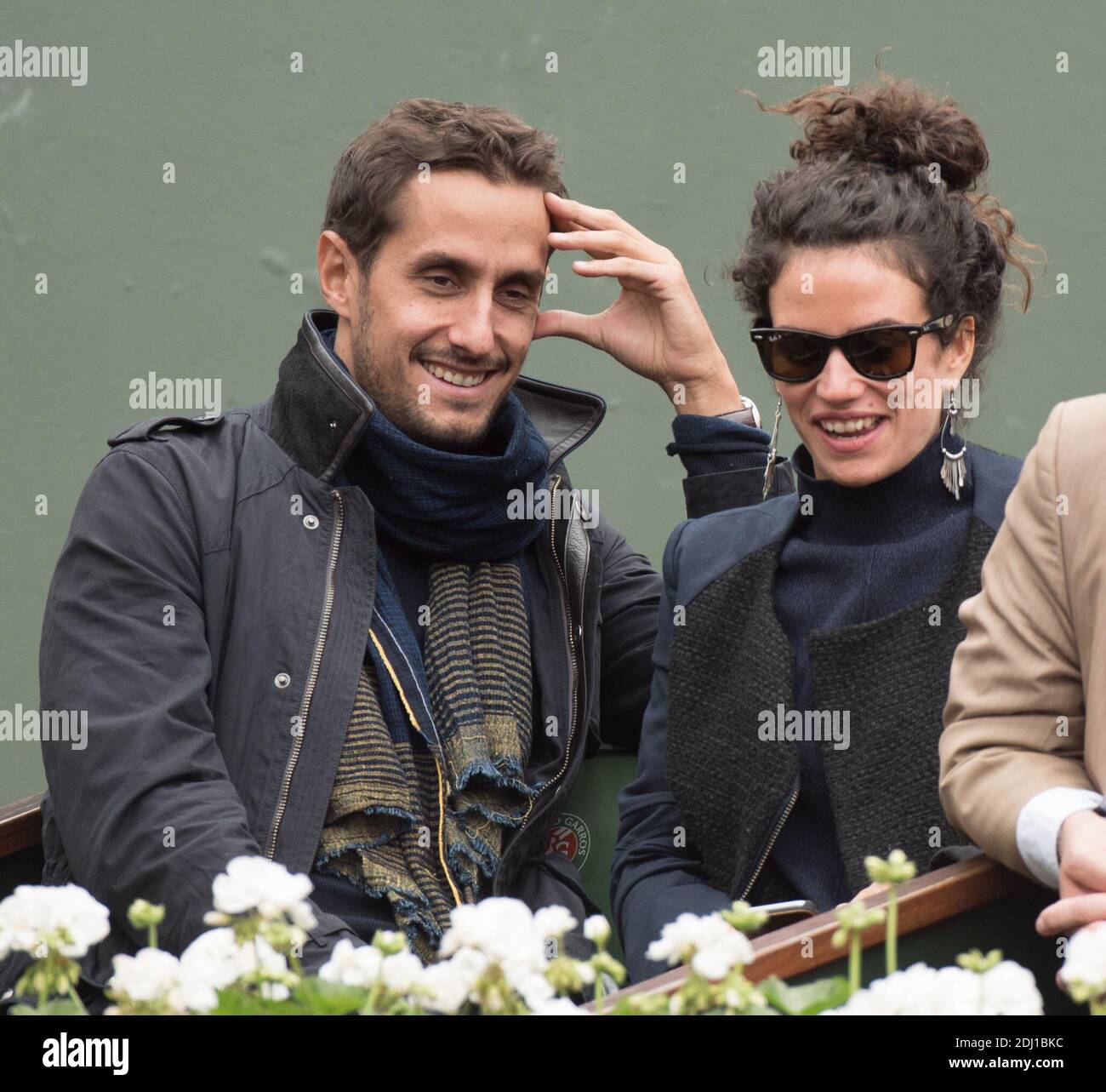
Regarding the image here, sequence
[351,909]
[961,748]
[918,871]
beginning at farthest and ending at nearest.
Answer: [351,909] < [918,871] < [961,748]

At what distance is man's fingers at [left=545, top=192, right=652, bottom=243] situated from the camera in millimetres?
2943

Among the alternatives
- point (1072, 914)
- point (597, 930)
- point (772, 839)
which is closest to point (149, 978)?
point (597, 930)

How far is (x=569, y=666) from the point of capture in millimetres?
2906

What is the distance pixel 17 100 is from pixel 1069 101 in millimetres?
2728

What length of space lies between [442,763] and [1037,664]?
1112mm

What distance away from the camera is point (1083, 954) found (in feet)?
3.21

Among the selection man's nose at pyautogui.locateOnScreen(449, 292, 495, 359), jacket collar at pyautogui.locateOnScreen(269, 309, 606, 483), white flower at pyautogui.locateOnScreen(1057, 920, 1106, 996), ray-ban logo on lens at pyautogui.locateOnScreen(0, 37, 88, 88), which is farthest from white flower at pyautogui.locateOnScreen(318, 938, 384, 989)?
ray-ban logo on lens at pyautogui.locateOnScreen(0, 37, 88, 88)

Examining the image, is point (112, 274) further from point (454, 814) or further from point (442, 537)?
point (454, 814)

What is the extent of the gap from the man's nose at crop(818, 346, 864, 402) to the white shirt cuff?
0.81 meters

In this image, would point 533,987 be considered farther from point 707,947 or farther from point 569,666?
point 569,666

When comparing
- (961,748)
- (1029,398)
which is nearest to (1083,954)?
(961,748)

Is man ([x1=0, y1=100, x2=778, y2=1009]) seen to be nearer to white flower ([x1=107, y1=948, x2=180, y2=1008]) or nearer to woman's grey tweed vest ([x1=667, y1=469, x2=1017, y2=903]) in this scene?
woman's grey tweed vest ([x1=667, y1=469, x2=1017, y2=903])
